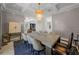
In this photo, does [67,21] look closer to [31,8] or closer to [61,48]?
[61,48]

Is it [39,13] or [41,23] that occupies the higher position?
[39,13]

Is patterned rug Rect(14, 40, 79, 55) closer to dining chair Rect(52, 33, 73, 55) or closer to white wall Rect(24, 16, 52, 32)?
dining chair Rect(52, 33, 73, 55)

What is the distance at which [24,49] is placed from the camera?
1.92 metres

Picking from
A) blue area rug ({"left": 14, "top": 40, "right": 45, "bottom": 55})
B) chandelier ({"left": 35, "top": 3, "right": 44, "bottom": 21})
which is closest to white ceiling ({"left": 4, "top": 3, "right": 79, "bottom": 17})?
chandelier ({"left": 35, "top": 3, "right": 44, "bottom": 21})

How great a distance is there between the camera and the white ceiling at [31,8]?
6.17 ft

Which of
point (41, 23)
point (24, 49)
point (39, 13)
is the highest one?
point (39, 13)

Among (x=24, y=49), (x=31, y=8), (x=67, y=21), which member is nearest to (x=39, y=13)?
(x=31, y=8)

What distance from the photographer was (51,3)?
189 cm

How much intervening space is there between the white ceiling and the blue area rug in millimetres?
474

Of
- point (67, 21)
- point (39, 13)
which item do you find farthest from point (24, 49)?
point (67, 21)

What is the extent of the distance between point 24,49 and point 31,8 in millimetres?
679

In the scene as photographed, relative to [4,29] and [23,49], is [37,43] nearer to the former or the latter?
[23,49]

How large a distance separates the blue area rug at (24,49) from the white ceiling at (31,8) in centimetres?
47

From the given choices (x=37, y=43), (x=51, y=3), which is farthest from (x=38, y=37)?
(x=51, y=3)
